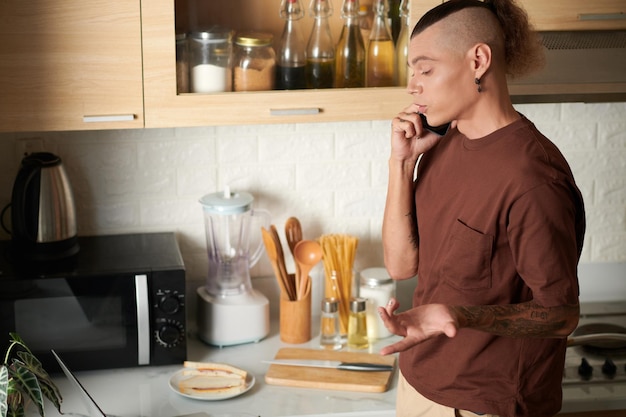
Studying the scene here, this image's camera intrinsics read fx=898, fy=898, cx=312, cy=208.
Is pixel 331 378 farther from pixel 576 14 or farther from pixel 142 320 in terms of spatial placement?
pixel 576 14

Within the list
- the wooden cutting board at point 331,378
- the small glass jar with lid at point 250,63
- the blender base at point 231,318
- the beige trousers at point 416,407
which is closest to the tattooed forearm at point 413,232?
the beige trousers at point 416,407

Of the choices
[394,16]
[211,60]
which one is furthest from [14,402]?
[394,16]

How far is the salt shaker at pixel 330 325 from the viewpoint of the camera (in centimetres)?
246

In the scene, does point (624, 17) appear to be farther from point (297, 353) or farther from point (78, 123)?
point (78, 123)

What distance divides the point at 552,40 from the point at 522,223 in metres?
0.76

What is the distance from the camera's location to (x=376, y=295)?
2.53 m

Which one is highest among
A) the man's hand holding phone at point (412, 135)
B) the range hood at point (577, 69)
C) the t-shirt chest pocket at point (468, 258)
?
the range hood at point (577, 69)

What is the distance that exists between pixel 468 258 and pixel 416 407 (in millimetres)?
384

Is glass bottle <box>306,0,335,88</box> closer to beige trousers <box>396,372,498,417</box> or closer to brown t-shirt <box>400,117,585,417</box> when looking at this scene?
brown t-shirt <box>400,117,585,417</box>

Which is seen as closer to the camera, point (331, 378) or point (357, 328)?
point (331, 378)

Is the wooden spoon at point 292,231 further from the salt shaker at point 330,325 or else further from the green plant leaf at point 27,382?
the green plant leaf at point 27,382

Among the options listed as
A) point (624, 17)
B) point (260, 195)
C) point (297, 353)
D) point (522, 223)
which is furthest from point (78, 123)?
point (624, 17)

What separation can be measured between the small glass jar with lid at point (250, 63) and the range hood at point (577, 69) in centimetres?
62

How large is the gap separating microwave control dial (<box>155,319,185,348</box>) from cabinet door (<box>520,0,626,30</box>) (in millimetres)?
1170
